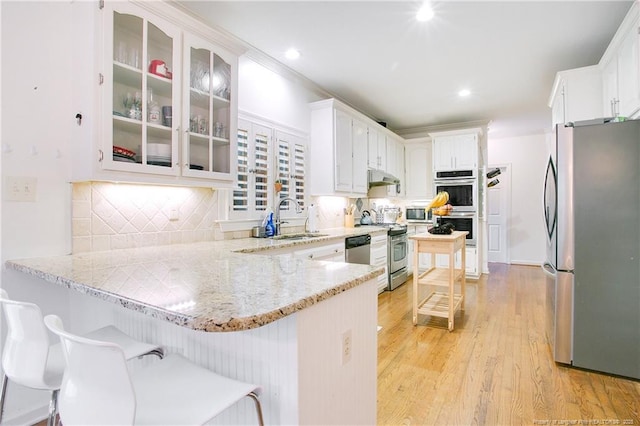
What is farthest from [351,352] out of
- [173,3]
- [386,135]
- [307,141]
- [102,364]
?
[386,135]

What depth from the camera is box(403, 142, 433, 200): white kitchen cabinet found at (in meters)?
6.14

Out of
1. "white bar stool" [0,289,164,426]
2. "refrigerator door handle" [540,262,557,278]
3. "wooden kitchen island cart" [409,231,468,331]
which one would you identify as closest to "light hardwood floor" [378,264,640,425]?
"wooden kitchen island cart" [409,231,468,331]

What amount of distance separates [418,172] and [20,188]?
5672 millimetres

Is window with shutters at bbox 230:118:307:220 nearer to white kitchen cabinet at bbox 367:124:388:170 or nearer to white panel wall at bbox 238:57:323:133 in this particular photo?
white panel wall at bbox 238:57:323:133

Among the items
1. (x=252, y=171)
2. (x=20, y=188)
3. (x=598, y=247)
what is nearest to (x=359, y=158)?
(x=252, y=171)

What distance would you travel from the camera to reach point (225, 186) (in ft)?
8.45

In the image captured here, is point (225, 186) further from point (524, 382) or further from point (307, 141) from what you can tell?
point (524, 382)

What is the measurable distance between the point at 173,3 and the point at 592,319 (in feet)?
12.4

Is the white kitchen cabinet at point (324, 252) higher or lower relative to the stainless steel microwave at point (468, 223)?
lower

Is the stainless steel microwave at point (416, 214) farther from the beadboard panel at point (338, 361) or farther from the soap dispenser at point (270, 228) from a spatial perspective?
the beadboard panel at point (338, 361)

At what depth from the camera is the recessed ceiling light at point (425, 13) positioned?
7.95ft

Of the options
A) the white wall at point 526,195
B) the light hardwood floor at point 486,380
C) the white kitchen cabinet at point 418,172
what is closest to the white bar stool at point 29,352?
the light hardwood floor at point 486,380

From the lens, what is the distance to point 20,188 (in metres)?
1.76

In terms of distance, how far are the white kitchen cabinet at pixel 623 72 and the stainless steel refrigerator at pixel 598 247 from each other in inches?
14.6
